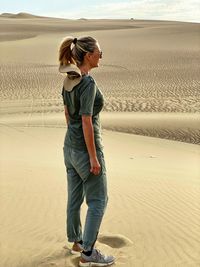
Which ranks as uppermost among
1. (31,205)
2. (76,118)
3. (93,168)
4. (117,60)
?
(76,118)

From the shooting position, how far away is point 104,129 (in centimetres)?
1213

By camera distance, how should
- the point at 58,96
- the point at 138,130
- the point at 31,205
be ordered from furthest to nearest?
the point at 58,96
the point at 138,130
the point at 31,205

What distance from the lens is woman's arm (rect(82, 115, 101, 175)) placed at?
3180 millimetres

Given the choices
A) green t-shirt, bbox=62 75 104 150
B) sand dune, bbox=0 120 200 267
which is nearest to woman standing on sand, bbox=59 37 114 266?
green t-shirt, bbox=62 75 104 150

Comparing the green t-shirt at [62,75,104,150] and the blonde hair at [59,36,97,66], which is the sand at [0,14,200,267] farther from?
the blonde hair at [59,36,97,66]

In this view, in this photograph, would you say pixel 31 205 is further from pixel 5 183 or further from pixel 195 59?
pixel 195 59

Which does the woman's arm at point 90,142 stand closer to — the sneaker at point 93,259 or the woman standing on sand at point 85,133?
the woman standing on sand at point 85,133

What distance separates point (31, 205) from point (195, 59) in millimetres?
24126

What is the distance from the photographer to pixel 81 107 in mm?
3172

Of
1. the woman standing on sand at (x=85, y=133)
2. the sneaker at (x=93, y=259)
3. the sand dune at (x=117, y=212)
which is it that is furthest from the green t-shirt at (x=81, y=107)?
the sand dune at (x=117, y=212)

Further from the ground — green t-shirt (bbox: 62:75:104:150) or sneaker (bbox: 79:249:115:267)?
green t-shirt (bbox: 62:75:104:150)

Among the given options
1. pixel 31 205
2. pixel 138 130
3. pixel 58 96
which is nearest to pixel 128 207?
pixel 31 205

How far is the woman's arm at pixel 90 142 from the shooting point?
10.4ft

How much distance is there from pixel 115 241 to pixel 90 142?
3.92 ft
